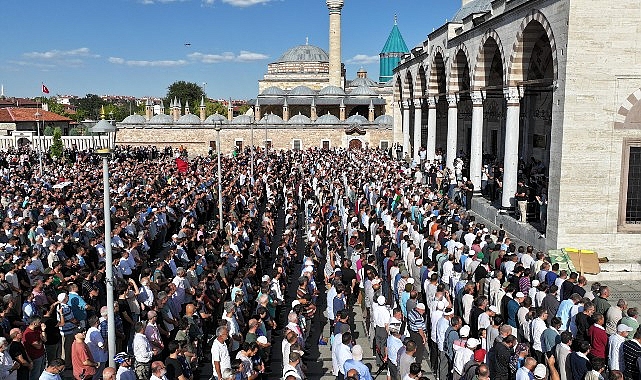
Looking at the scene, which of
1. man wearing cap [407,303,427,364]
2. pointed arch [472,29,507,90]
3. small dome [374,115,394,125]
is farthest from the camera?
small dome [374,115,394,125]

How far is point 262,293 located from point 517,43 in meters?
11.8

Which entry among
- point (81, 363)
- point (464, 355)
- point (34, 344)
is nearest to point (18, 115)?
point (34, 344)

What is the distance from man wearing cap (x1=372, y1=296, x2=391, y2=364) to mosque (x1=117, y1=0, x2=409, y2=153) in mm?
37361

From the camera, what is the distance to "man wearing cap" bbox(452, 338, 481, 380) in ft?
22.7

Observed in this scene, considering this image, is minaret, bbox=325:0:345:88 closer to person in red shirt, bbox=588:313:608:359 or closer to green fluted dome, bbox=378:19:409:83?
green fluted dome, bbox=378:19:409:83

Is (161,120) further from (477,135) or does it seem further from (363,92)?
(477,135)

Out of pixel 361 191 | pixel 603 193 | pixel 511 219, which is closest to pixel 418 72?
pixel 361 191

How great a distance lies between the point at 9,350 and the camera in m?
6.67

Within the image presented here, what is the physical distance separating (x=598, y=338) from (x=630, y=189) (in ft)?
26.2

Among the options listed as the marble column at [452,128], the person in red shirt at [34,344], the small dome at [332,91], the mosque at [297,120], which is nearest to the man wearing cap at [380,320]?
the person in red shirt at [34,344]

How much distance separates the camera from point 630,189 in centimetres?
1389

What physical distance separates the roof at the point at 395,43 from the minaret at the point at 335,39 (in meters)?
12.2

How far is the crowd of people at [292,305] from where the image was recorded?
22.4 feet

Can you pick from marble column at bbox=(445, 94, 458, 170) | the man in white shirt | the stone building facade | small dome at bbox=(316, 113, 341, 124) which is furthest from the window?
small dome at bbox=(316, 113, 341, 124)
